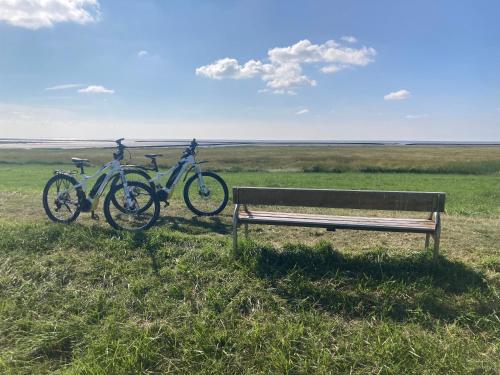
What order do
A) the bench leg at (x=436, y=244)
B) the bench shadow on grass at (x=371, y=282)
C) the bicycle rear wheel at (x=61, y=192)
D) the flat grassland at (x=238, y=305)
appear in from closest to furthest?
the flat grassland at (x=238, y=305) < the bench shadow on grass at (x=371, y=282) < the bench leg at (x=436, y=244) < the bicycle rear wheel at (x=61, y=192)

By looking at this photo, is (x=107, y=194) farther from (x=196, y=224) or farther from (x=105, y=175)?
(x=196, y=224)

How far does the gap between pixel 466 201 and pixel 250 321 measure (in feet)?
31.5

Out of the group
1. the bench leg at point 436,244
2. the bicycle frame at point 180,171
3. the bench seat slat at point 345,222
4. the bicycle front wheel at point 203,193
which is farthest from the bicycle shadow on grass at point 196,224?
the bench leg at point 436,244

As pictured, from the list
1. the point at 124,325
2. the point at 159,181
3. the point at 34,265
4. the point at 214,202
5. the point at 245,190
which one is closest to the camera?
the point at 124,325

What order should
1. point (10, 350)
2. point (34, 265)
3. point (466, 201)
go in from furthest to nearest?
1. point (466, 201)
2. point (34, 265)
3. point (10, 350)

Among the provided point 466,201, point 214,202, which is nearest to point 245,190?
point 214,202

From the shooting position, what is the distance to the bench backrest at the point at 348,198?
442cm

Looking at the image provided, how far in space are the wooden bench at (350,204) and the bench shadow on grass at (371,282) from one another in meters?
0.32

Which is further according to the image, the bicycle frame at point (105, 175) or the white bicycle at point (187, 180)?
the white bicycle at point (187, 180)

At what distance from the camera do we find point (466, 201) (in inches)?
427

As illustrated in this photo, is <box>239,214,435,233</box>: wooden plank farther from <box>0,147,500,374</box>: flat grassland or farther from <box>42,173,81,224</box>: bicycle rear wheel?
<box>42,173,81,224</box>: bicycle rear wheel

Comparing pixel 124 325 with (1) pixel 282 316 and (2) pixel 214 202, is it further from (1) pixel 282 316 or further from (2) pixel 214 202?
(2) pixel 214 202

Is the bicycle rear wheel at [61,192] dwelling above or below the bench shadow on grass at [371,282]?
above

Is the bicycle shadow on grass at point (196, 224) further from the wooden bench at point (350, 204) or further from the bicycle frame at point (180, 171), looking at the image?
the wooden bench at point (350, 204)
